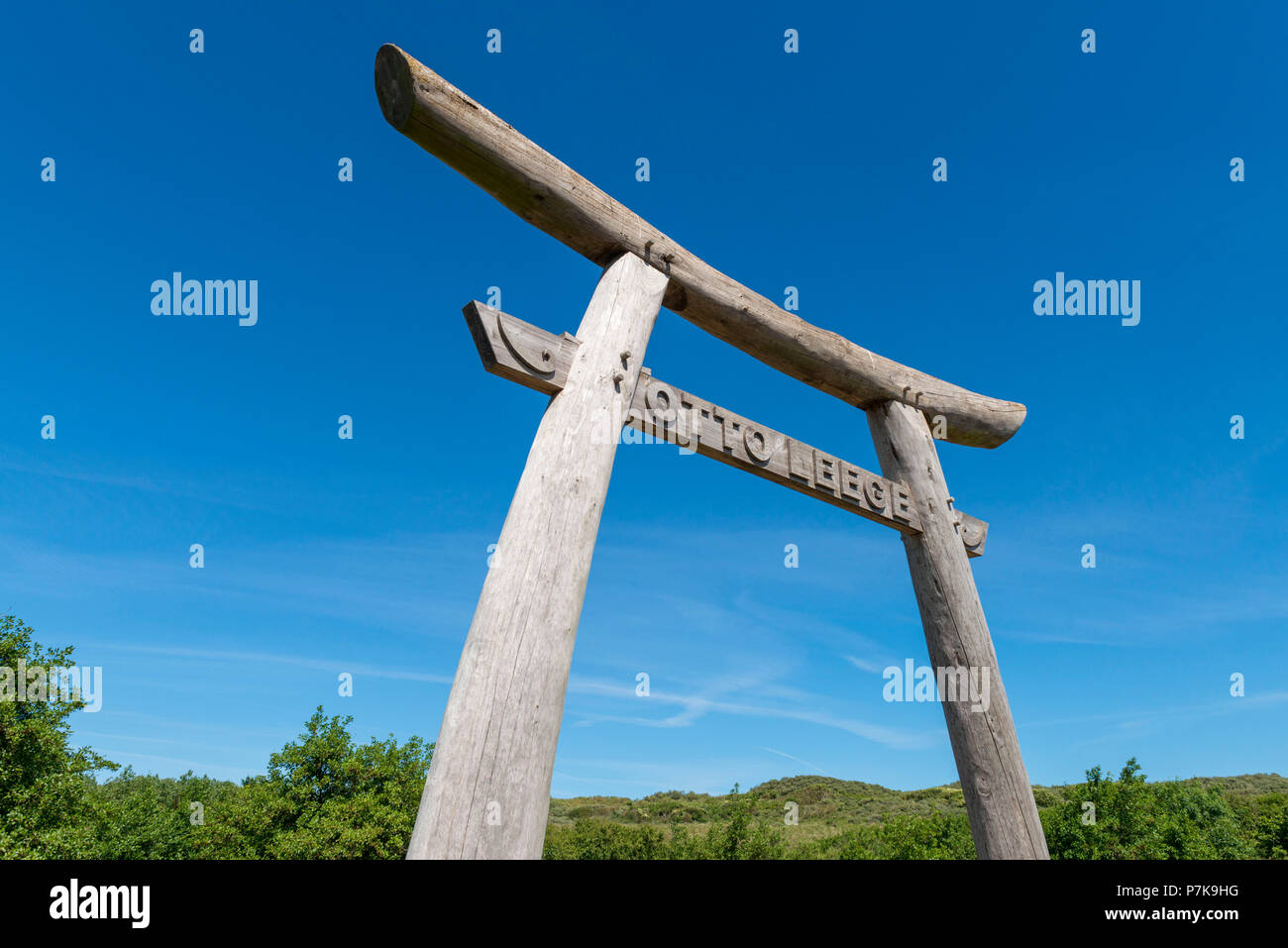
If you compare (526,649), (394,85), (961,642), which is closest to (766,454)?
(961,642)

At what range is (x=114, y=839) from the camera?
77.3 ft

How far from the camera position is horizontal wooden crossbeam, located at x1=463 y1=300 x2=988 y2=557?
118 inches

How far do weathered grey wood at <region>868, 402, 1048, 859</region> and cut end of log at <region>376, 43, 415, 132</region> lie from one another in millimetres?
3838

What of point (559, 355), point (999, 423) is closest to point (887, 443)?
point (999, 423)

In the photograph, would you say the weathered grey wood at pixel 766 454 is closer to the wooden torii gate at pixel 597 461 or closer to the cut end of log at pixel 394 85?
the wooden torii gate at pixel 597 461

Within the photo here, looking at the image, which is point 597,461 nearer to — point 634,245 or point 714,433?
point 714,433

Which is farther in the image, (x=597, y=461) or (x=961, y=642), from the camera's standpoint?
(x=961, y=642)

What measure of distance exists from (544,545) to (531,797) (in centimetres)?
94

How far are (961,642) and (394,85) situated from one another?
15.6 feet

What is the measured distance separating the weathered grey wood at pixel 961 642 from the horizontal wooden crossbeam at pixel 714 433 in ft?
0.66

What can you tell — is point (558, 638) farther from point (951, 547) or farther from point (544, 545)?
point (951, 547)

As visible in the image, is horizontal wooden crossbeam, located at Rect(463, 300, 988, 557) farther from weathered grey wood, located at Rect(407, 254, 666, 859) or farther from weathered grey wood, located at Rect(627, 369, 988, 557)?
weathered grey wood, located at Rect(407, 254, 666, 859)

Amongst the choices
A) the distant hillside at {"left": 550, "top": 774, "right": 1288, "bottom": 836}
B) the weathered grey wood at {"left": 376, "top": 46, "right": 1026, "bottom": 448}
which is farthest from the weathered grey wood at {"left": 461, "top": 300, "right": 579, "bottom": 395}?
the distant hillside at {"left": 550, "top": 774, "right": 1288, "bottom": 836}

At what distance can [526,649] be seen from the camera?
8.18 ft
